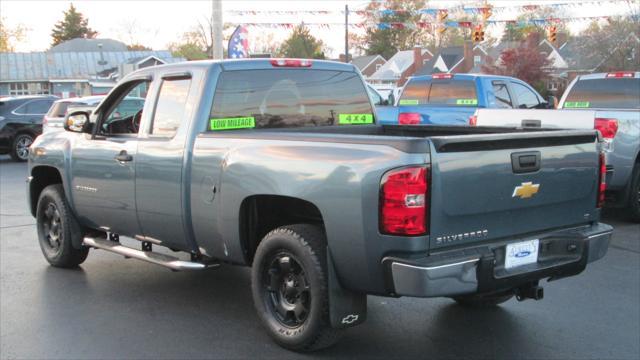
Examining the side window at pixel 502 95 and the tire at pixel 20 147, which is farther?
the tire at pixel 20 147

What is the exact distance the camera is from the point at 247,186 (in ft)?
14.9

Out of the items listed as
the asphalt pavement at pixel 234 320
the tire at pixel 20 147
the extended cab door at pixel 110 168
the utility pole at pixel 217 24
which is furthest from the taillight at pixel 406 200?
the tire at pixel 20 147

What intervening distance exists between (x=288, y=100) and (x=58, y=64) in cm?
6056

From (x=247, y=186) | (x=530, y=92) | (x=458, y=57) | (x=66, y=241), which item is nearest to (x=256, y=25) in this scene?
(x=530, y=92)

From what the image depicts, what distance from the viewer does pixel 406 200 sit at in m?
3.73

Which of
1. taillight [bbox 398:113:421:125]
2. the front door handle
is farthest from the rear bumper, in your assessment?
taillight [bbox 398:113:421:125]

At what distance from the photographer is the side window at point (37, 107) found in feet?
62.0

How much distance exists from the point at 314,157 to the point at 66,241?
3439mm

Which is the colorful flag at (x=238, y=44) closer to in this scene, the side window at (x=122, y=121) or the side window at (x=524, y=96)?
the side window at (x=524, y=96)

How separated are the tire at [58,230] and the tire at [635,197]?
22.3 ft

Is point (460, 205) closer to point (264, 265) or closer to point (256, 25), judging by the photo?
point (264, 265)

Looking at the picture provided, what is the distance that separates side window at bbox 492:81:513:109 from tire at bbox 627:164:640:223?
3.45m

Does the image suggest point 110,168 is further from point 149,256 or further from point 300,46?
point 300,46

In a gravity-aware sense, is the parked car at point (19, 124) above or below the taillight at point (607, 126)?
below
